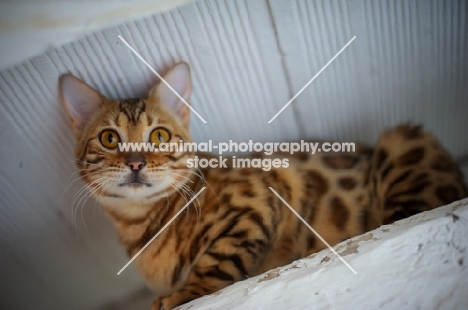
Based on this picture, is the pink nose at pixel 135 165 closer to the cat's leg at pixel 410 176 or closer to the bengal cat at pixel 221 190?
the bengal cat at pixel 221 190

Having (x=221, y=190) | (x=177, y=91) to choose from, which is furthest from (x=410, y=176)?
(x=177, y=91)

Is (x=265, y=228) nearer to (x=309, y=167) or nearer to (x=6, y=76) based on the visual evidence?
(x=309, y=167)

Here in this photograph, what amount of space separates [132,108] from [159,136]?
0.24 ft

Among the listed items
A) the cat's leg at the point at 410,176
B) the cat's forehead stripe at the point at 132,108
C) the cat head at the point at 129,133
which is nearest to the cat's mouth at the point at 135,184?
the cat head at the point at 129,133

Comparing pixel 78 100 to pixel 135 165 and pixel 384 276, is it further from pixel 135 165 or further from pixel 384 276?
pixel 384 276

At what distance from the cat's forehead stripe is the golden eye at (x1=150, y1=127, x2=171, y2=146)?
1.7 inches

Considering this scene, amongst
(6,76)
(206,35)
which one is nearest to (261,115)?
(206,35)

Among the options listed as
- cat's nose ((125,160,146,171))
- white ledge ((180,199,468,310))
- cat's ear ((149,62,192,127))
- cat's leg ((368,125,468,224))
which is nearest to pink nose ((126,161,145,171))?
cat's nose ((125,160,146,171))

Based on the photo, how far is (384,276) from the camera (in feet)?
1.99

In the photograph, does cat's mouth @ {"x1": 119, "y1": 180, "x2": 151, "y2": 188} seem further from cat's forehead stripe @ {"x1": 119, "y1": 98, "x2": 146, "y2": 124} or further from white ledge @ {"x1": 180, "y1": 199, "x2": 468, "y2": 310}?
white ledge @ {"x1": 180, "y1": 199, "x2": 468, "y2": 310}

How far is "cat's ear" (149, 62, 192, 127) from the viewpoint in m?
0.90

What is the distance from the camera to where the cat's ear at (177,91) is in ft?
2.96

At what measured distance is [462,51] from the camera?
95cm

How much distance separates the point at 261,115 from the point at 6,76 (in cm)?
48
